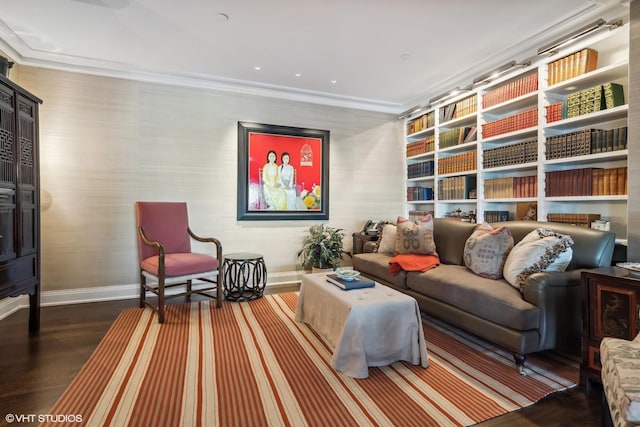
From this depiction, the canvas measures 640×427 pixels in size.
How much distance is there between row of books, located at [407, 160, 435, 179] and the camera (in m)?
4.75

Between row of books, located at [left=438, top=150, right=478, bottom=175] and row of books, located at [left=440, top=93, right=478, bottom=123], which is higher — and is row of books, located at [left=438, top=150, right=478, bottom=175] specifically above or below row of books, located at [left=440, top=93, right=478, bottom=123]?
below

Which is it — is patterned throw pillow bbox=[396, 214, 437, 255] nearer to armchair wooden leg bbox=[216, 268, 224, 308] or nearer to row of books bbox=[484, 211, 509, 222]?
row of books bbox=[484, 211, 509, 222]

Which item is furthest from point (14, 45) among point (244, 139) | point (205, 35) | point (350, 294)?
point (350, 294)

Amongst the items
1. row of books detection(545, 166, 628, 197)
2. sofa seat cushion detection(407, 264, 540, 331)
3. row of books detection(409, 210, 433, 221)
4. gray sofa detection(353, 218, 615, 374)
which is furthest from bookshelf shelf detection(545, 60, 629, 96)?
row of books detection(409, 210, 433, 221)

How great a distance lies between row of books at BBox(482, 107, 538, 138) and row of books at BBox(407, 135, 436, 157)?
Answer: 3.02ft

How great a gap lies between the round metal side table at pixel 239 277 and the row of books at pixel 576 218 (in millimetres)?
3098

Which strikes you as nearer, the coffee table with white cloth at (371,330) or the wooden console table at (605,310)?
the wooden console table at (605,310)

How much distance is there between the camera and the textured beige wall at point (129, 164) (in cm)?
360

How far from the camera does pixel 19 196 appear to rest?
2.60m

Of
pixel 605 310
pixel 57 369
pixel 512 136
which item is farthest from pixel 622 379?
pixel 57 369

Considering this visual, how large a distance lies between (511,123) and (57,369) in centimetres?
451

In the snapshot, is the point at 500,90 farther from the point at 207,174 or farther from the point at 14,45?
the point at 14,45

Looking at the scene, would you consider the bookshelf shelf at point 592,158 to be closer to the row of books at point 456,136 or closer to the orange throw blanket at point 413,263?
the row of books at point 456,136

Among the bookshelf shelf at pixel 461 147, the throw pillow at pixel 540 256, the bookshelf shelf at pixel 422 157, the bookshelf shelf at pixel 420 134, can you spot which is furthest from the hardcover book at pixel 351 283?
the bookshelf shelf at pixel 420 134
